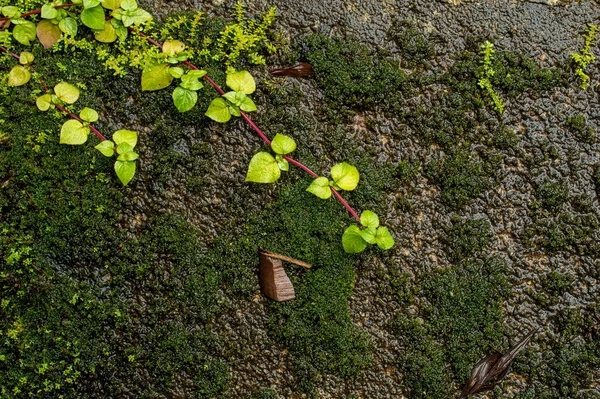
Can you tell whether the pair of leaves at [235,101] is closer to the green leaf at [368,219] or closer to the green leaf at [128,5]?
the green leaf at [128,5]

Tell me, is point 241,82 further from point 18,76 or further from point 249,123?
point 18,76

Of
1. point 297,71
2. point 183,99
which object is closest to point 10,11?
point 183,99

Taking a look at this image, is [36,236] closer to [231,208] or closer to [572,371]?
[231,208]

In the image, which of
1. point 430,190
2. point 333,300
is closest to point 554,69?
point 430,190

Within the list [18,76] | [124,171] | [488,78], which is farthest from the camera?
[488,78]

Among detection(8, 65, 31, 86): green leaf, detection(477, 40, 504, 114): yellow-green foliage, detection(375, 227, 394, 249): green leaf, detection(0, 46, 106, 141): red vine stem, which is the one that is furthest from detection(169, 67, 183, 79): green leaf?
detection(477, 40, 504, 114): yellow-green foliage

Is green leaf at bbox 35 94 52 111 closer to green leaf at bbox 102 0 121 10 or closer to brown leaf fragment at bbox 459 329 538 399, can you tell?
green leaf at bbox 102 0 121 10
